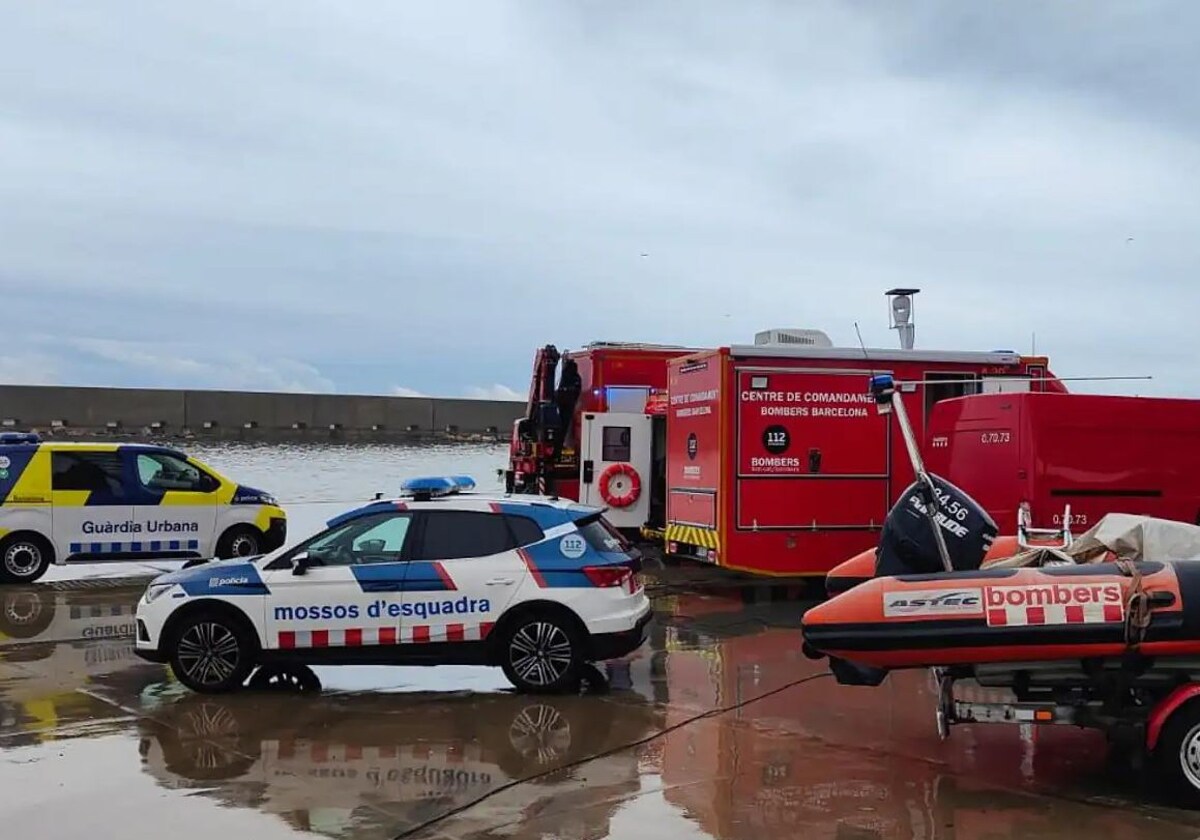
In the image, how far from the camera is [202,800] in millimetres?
6746

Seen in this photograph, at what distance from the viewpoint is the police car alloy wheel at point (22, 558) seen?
15750 mm

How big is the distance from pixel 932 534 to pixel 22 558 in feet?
41.1

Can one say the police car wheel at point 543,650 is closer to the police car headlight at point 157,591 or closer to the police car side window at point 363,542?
the police car side window at point 363,542

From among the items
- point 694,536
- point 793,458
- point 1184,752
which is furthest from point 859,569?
point 694,536

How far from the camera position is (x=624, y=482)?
1744 cm

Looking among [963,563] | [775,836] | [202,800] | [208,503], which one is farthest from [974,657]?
[208,503]

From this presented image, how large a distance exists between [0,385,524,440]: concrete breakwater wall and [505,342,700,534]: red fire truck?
70.6 feet

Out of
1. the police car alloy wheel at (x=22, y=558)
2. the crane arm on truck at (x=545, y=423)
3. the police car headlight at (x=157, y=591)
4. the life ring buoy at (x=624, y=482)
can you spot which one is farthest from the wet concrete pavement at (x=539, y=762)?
the crane arm on truck at (x=545, y=423)

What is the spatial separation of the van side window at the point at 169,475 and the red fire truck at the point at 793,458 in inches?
264

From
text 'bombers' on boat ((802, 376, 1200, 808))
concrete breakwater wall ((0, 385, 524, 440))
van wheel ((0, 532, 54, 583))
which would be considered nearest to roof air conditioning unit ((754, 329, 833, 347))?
text 'bombers' on boat ((802, 376, 1200, 808))

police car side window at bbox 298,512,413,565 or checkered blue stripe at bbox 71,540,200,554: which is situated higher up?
police car side window at bbox 298,512,413,565

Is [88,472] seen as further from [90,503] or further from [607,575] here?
[607,575]

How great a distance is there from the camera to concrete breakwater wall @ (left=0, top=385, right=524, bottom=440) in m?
37.2

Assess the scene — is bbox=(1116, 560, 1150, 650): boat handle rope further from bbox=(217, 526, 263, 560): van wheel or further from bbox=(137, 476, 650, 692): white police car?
bbox=(217, 526, 263, 560): van wheel
